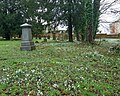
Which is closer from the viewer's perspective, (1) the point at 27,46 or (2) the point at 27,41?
(1) the point at 27,46

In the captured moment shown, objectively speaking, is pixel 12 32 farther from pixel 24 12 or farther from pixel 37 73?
pixel 37 73

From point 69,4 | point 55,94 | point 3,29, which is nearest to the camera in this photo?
point 55,94

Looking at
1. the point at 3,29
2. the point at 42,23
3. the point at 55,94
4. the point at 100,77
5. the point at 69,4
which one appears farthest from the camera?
the point at 3,29

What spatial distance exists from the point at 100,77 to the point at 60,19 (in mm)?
19572

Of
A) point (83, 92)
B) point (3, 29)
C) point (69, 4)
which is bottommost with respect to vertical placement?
point (83, 92)

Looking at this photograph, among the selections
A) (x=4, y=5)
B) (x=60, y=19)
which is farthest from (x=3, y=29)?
(x=60, y=19)

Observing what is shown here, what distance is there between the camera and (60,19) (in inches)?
966

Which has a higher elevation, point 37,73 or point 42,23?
point 42,23

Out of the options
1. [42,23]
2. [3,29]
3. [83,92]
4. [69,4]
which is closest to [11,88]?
[83,92]

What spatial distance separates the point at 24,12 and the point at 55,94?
1178 inches

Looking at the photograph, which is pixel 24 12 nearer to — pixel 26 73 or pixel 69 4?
pixel 69 4

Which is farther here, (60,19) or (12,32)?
(12,32)

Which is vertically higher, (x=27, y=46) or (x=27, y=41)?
(x=27, y=41)

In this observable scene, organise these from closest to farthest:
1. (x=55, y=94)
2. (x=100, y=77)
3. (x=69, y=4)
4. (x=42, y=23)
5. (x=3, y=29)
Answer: (x=55, y=94) < (x=100, y=77) < (x=69, y=4) < (x=42, y=23) < (x=3, y=29)
